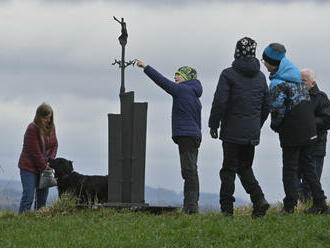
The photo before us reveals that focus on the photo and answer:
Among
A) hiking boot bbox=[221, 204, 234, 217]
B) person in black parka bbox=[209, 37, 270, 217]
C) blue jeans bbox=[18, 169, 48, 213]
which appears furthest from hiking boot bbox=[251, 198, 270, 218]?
blue jeans bbox=[18, 169, 48, 213]

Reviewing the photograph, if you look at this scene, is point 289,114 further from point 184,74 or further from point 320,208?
point 184,74

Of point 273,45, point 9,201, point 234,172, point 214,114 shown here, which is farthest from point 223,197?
point 9,201

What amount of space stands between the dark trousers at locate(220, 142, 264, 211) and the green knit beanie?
176 cm

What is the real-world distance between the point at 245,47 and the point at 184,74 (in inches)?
58.4

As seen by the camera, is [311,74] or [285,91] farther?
[311,74]

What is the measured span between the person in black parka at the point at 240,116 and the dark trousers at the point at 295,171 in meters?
0.46

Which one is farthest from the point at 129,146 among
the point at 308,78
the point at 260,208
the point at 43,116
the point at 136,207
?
the point at 308,78

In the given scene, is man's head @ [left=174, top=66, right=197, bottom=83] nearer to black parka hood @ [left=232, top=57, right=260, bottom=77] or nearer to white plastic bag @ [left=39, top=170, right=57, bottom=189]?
black parka hood @ [left=232, top=57, right=260, bottom=77]

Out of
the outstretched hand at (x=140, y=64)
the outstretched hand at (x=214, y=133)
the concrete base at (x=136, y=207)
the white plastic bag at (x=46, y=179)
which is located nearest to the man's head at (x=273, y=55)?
the outstretched hand at (x=214, y=133)

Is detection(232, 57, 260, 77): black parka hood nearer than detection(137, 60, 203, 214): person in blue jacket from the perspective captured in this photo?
Yes

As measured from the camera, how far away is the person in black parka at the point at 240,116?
9.41 meters

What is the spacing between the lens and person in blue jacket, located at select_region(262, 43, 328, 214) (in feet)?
32.6

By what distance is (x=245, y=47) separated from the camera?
381 inches

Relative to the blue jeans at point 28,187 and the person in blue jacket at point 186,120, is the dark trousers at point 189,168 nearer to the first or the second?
the person in blue jacket at point 186,120
